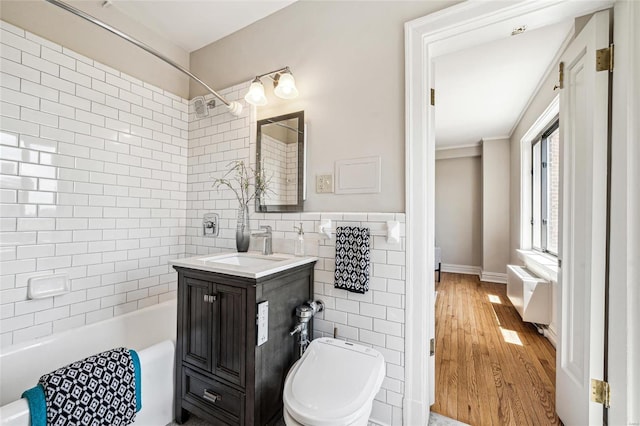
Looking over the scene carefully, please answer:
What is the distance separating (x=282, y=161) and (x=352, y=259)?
894 millimetres

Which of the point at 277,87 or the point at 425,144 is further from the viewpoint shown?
the point at 277,87

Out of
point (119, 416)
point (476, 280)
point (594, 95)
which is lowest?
point (476, 280)

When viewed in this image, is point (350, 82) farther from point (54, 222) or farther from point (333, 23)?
point (54, 222)

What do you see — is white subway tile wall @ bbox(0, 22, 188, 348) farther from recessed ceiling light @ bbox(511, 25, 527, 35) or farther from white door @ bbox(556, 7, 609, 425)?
white door @ bbox(556, 7, 609, 425)

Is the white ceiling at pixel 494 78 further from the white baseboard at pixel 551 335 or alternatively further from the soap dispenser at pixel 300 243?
the white baseboard at pixel 551 335

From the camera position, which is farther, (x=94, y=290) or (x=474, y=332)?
(x=474, y=332)

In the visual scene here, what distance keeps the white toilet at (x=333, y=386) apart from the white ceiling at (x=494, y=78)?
186cm

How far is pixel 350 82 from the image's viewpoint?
1626mm

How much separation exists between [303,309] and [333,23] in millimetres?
1852

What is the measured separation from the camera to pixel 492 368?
6.45 feet

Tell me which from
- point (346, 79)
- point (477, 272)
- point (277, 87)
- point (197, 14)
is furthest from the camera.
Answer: point (477, 272)

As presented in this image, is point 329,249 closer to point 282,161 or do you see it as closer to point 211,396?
point 282,161

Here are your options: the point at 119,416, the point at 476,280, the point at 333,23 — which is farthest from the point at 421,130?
the point at 476,280

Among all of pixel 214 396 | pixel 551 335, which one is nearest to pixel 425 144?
pixel 214 396
